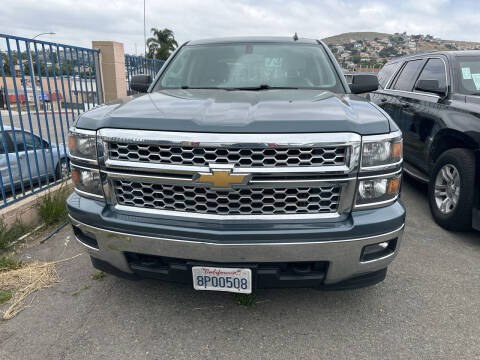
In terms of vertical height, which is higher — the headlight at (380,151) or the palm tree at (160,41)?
the palm tree at (160,41)

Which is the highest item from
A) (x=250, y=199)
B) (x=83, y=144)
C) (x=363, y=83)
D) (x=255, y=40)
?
(x=255, y=40)

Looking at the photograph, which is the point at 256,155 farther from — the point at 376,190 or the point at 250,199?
the point at 376,190

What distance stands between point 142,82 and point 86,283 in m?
1.91

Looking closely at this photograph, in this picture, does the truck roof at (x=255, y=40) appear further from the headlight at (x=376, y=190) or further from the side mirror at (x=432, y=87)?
the headlight at (x=376, y=190)

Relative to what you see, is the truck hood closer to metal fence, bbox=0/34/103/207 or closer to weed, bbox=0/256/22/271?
weed, bbox=0/256/22/271

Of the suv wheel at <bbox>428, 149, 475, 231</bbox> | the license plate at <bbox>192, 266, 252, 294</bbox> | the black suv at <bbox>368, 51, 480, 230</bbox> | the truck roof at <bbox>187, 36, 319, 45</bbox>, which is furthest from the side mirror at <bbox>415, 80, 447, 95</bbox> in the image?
the license plate at <bbox>192, 266, 252, 294</bbox>

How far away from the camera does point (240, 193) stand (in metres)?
1.96

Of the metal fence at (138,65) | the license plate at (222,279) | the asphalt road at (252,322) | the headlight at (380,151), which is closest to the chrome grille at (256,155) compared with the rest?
the headlight at (380,151)

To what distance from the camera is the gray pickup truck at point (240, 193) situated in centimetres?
190

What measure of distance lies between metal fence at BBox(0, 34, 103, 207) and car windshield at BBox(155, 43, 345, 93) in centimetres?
171

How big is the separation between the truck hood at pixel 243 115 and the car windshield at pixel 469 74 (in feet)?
7.11

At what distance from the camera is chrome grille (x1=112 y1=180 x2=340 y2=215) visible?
197 centimetres

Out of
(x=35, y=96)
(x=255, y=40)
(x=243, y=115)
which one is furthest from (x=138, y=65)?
(x=243, y=115)

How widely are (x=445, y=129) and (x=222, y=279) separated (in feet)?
10.0
